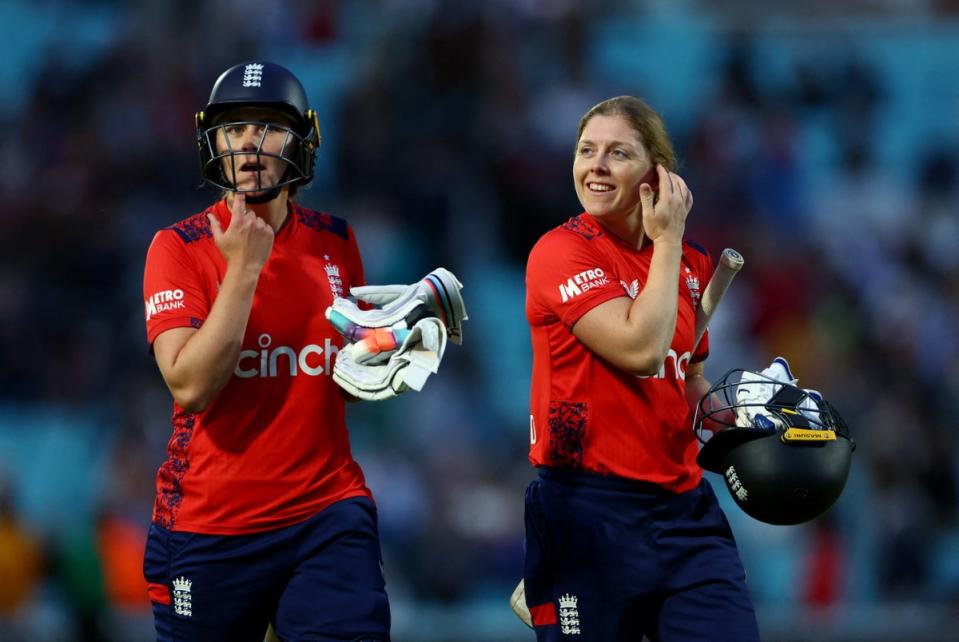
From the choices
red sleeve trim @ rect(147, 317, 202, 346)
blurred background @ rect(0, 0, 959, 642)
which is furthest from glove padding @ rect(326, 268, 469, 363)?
blurred background @ rect(0, 0, 959, 642)

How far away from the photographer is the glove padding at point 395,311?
13.1ft

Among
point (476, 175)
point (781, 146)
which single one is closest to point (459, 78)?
point (476, 175)

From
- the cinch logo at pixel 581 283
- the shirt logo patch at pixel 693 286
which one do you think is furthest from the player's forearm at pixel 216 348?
the shirt logo patch at pixel 693 286

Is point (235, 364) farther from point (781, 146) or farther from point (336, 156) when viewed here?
point (781, 146)

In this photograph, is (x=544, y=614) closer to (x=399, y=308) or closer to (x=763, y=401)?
(x=763, y=401)

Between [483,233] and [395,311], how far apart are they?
23.2 feet

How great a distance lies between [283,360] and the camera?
4098 millimetres

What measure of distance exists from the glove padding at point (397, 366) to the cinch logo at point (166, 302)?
472mm

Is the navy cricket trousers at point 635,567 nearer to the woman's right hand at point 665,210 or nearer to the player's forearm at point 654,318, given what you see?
the player's forearm at point 654,318

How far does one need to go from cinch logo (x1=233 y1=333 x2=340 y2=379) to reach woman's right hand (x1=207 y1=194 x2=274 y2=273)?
261mm

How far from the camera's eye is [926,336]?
1112 centimetres

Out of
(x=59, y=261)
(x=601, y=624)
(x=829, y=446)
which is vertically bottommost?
(x=601, y=624)

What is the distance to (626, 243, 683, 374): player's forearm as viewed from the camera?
13.1 ft

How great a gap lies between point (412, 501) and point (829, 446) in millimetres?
5411
